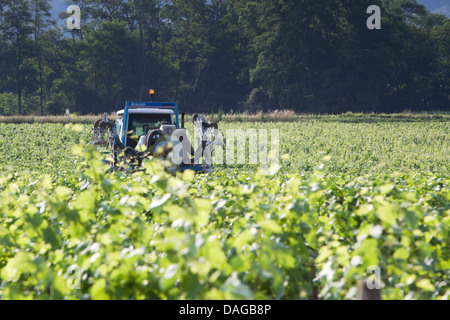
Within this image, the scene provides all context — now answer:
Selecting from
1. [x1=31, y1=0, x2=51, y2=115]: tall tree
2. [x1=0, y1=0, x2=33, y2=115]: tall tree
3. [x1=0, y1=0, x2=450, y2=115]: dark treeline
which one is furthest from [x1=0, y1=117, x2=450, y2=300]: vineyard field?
[x1=31, y1=0, x2=51, y2=115]: tall tree

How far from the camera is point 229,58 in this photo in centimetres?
7225

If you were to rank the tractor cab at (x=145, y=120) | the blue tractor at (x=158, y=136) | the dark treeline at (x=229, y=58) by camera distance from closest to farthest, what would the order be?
the blue tractor at (x=158, y=136)
the tractor cab at (x=145, y=120)
the dark treeline at (x=229, y=58)

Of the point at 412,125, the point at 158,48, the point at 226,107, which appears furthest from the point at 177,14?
the point at 412,125

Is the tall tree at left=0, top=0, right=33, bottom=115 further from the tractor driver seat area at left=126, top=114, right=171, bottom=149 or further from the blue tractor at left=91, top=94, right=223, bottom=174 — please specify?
the tractor driver seat area at left=126, top=114, right=171, bottom=149

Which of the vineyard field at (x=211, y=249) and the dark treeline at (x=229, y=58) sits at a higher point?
the dark treeline at (x=229, y=58)

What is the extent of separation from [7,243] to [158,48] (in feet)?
230

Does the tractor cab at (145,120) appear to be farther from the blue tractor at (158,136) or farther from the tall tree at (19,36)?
the tall tree at (19,36)

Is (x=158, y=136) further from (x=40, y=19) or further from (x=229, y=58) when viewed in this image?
(x=40, y=19)

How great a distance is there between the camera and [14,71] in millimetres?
65938

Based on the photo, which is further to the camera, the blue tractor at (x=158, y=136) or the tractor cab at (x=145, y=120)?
the tractor cab at (x=145, y=120)

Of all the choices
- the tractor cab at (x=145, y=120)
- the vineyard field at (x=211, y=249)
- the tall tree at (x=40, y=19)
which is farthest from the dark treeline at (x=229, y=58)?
the vineyard field at (x=211, y=249)

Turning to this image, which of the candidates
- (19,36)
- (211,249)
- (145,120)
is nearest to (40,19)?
(19,36)

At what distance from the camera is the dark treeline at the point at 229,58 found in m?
63.0

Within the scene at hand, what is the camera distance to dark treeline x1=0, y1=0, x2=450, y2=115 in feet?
207
